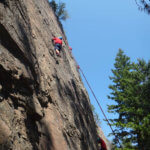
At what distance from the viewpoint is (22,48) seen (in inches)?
138

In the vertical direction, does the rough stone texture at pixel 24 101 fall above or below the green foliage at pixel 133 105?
below

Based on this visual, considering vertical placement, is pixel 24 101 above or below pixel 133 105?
below

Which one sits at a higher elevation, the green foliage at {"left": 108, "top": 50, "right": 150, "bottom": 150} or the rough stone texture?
the green foliage at {"left": 108, "top": 50, "right": 150, "bottom": 150}

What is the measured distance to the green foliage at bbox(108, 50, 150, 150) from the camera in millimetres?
11320

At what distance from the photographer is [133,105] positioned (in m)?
13.0

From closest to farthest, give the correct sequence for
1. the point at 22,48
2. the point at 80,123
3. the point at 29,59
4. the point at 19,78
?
the point at 19,78 → the point at 22,48 → the point at 29,59 → the point at 80,123

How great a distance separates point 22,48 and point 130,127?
35.3 ft

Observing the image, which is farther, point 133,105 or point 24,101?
point 133,105

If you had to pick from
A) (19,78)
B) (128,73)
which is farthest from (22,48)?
(128,73)

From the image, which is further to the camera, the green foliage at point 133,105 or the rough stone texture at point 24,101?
the green foliage at point 133,105

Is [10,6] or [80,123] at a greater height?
[10,6]

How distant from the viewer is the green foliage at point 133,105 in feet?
37.1

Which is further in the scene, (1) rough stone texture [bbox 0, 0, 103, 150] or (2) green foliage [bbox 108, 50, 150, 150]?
(2) green foliage [bbox 108, 50, 150, 150]

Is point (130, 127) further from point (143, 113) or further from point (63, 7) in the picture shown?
point (63, 7)
